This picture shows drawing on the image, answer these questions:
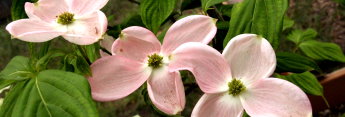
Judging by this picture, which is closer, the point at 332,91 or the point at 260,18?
the point at 260,18

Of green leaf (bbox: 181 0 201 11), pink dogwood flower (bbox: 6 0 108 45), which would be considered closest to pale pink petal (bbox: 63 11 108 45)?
pink dogwood flower (bbox: 6 0 108 45)

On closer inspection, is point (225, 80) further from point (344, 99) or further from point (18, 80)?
point (344, 99)

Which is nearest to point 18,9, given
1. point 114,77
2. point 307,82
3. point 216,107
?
point 114,77

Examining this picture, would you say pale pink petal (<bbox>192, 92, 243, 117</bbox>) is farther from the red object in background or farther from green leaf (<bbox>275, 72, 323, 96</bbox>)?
the red object in background

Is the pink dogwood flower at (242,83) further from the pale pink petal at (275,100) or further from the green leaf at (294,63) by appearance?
the green leaf at (294,63)

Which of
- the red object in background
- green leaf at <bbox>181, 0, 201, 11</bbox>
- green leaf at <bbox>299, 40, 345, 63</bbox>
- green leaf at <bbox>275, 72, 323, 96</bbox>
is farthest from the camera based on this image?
the red object in background

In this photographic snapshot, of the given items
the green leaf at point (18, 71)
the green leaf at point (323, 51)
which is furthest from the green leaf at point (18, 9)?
the green leaf at point (323, 51)

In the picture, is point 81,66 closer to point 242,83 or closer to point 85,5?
point 85,5

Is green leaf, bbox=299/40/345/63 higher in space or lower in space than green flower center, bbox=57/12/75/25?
lower

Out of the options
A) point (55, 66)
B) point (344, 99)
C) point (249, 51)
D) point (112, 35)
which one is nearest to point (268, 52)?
point (249, 51)
